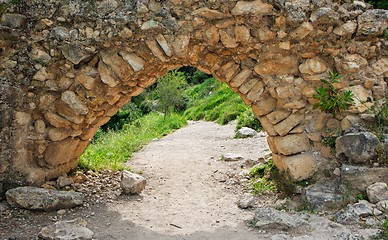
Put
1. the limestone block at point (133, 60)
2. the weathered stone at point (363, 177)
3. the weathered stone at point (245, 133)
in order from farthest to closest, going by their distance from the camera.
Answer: the weathered stone at point (245, 133) < the limestone block at point (133, 60) < the weathered stone at point (363, 177)

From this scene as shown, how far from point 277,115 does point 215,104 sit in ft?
42.3

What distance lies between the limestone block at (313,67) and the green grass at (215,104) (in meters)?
6.74

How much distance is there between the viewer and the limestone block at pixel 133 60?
500 centimetres

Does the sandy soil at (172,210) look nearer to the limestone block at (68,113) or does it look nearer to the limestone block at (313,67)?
the limestone block at (68,113)

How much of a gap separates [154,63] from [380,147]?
291 centimetres

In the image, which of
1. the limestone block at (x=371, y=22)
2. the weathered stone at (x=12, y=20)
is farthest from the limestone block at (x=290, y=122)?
the weathered stone at (x=12, y=20)

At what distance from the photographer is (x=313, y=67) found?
16.5 ft

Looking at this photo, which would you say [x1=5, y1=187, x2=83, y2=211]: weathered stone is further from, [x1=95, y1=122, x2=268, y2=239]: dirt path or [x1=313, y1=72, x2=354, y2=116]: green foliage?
[x1=313, y1=72, x2=354, y2=116]: green foliage

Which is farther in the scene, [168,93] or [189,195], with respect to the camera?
[168,93]

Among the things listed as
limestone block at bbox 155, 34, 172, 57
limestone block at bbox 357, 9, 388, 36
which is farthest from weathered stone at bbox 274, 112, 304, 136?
limestone block at bbox 155, 34, 172, 57

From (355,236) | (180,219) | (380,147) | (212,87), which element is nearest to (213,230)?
(180,219)

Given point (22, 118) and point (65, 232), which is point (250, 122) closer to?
point (22, 118)

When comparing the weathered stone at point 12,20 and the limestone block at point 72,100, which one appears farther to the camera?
the limestone block at point 72,100

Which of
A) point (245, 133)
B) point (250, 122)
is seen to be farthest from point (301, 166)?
point (250, 122)
